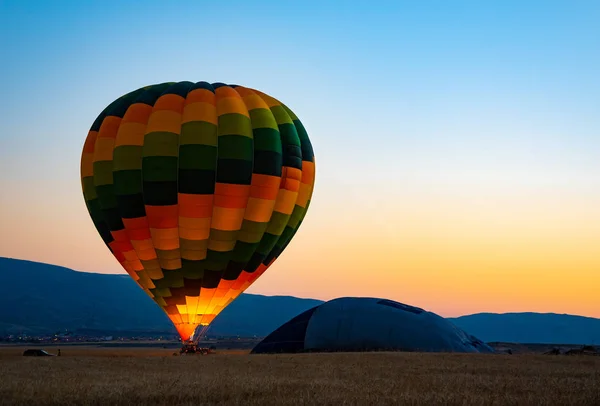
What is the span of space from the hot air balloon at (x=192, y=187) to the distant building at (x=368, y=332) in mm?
16210

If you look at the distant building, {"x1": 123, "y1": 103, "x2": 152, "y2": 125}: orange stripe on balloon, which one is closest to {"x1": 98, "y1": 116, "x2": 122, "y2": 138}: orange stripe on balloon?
{"x1": 123, "y1": 103, "x2": 152, "y2": 125}: orange stripe on balloon

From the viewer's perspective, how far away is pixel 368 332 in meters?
57.6

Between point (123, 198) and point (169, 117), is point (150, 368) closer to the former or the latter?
point (123, 198)

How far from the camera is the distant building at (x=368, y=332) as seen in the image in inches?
2215

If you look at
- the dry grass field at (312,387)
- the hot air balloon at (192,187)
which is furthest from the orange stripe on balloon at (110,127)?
the dry grass field at (312,387)

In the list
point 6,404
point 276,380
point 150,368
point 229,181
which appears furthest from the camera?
point 229,181

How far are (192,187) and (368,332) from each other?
82.2 ft

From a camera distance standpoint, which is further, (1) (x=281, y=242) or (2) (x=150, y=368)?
(1) (x=281, y=242)

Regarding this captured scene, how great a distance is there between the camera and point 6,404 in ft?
59.5

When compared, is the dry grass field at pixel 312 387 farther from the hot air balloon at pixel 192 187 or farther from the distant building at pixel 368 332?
the distant building at pixel 368 332

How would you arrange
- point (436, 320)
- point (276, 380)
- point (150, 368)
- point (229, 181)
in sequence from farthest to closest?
1. point (436, 320)
2. point (229, 181)
3. point (150, 368)
4. point (276, 380)

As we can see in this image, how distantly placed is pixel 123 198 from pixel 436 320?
32.1 meters

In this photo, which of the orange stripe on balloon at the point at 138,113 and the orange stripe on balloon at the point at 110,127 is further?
the orange stripe on balloon at the point at 110,127

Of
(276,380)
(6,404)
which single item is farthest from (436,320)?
(6,404)
